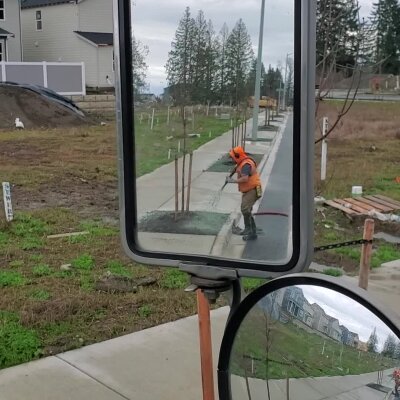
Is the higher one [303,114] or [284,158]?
[303,114]

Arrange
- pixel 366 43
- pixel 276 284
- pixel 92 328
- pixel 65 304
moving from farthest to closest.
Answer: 1. pixel 366 43
2. pixel 65 304
3. pixel 92 328
4. pixel 276 284

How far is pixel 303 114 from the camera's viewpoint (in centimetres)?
170

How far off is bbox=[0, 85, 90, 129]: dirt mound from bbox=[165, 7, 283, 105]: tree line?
62.8ft

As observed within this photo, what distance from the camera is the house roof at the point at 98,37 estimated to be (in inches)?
1323

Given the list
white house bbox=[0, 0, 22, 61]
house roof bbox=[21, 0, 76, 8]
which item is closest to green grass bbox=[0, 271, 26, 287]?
white house bbox=[0, 0, 22, 61]

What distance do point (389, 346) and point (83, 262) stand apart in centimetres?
473

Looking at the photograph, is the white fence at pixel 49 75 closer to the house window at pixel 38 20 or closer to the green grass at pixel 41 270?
the house window at pixel 38 20

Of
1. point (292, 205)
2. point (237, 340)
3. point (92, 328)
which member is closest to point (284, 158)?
point (292, 205)

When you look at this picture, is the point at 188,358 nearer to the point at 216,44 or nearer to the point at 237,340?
the point at 237,340

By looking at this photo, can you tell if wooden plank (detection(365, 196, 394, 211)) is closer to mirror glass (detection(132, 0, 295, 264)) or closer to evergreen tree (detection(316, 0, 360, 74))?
evergreen tree (detection(316, 0, 360, 74))

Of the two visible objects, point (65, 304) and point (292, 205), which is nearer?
point (292, 205)

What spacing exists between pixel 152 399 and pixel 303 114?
2.28m

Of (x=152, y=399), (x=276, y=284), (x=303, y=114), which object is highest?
(x=303, y=114)

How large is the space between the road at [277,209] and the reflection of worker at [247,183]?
3cm
